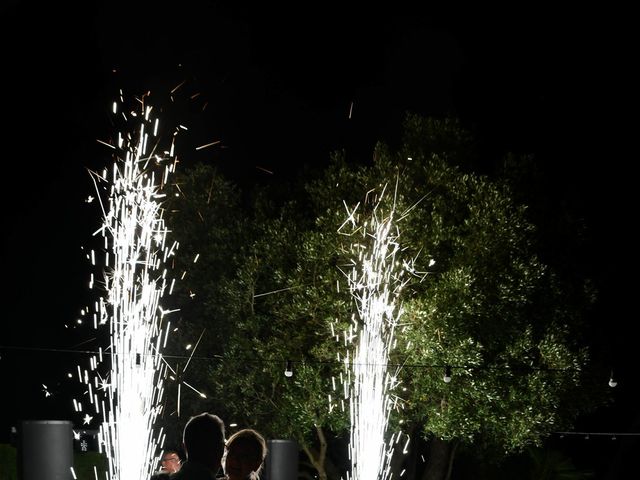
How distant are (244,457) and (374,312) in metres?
10.9

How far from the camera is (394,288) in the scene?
664 inches

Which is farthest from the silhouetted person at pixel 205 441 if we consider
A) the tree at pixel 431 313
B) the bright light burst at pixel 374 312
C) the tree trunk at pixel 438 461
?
the tree trunk at pixel 438 461

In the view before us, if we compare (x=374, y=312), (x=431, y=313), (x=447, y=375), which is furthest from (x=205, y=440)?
(x=431, y=313)

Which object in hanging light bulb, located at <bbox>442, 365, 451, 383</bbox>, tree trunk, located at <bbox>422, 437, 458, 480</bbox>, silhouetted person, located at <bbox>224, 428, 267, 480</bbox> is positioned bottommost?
tree trunk, located at <bbox>422, 437, 458, 480</bbox>

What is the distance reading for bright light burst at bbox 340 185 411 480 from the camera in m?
15.9

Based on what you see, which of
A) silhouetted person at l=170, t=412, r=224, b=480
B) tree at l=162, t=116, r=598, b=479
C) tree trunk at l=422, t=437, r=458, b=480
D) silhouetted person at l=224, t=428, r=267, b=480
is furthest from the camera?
tree trunk at l=422, t=437, r=458, b=480

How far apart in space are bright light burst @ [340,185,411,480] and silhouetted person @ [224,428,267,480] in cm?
997

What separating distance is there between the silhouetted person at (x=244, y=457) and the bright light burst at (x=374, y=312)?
32.7ft

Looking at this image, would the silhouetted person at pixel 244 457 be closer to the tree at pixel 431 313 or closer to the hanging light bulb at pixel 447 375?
the hanging light bulb at pixel 447 375

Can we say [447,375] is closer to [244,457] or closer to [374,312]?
[374,312]

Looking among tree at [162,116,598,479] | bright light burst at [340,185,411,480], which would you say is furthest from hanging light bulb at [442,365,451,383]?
bright light burst at [340,185,411,480]

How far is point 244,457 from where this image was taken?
5.48 m

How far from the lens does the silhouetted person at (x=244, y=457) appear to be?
215 inches

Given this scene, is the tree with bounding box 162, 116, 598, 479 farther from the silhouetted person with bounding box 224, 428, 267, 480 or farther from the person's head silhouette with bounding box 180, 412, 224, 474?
the person's head silhouette with bounding box 180, 412, 224, 474
